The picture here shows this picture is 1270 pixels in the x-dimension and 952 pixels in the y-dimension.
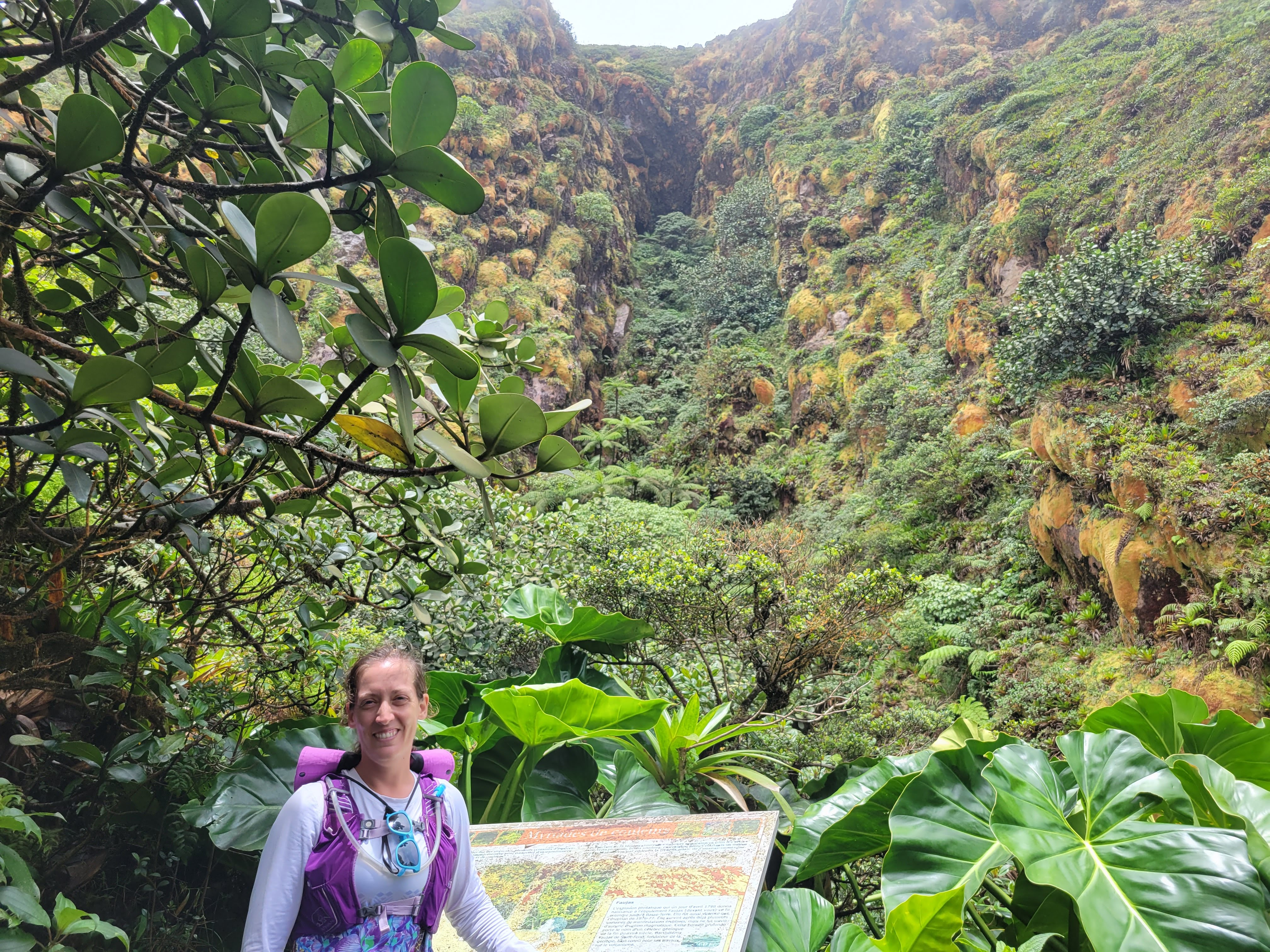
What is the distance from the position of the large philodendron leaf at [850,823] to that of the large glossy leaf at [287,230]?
1.26 meters

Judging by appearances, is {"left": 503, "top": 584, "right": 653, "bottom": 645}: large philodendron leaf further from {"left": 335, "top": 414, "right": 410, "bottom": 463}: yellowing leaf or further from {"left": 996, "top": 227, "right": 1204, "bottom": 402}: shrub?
{"left": 996, "top": 227, "right": 1204, "bottom": 402}: shrub

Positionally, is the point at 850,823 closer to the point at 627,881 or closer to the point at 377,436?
the point at 627,881

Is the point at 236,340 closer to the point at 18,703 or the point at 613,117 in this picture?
the point at 18,703

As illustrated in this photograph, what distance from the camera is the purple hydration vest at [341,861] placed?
99 centimetres

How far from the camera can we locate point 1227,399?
4984 mm

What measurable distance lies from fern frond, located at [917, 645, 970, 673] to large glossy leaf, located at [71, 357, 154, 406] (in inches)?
233

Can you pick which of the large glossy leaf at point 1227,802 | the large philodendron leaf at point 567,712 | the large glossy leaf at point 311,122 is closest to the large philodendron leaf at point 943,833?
the large glossy leaf at point 1227,802

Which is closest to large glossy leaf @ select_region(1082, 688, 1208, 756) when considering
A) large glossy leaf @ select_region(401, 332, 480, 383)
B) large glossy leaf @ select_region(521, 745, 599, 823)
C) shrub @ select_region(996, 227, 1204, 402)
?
large glossy leaf @ select_region(521, 745, 599, 823)

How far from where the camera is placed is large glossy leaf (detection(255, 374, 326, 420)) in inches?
37.2

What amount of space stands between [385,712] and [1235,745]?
5.39 feet

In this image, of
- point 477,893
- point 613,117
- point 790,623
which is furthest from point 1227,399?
point 613,117

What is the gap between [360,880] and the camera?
1.00m

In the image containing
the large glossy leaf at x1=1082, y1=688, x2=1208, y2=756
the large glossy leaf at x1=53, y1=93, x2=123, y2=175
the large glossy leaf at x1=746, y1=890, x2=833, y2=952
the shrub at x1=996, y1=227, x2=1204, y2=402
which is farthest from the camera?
the shrub at x1=996, y1=227, x2=1204, y2=402

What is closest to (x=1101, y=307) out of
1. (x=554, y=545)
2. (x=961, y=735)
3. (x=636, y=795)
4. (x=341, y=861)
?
(x=554, y=545)
